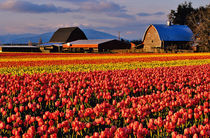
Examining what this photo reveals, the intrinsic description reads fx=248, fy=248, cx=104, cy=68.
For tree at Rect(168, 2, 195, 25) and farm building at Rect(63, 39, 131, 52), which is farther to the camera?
tree at Rect(168, 2, 195, 25)

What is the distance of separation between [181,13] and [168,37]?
1538 inches

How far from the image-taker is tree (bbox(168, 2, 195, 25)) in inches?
3971

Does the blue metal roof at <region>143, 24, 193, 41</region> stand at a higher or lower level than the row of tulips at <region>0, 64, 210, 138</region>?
higher

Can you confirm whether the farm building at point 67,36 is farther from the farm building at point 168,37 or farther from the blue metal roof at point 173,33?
the blue metal roof at point 173,33

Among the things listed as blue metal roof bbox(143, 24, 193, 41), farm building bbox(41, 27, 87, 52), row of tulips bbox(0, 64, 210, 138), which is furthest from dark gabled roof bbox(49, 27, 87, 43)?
row of tulips bbox(0, 64, 210, 138)

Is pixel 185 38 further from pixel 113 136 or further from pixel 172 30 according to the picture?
pixel 113 136

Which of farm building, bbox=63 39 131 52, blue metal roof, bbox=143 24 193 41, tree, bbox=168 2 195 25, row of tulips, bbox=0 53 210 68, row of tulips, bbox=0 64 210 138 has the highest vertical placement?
tree, bbox=168 2 195 25

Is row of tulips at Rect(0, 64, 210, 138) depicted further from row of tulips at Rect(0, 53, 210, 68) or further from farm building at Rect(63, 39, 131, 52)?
farm building at Rect(63, 39, 131, 52)

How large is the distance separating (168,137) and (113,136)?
39.3 inches

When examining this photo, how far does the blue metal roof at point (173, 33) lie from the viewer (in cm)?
6838

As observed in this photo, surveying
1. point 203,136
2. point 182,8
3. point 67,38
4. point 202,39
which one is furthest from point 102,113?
point 182,8

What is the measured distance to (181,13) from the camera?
102000mm

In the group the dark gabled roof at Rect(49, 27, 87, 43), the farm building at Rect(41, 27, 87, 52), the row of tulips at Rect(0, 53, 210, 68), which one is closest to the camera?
the row of tulips at Rect(0, 53, 210, 68)

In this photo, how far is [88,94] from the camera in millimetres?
7129
